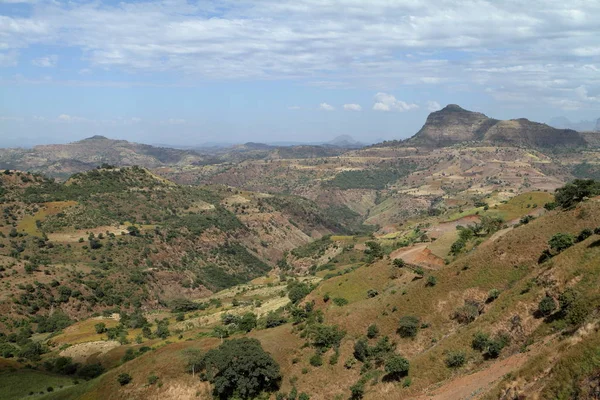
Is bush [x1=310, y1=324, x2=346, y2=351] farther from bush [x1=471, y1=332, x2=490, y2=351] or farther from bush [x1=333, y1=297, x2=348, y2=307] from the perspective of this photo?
bush [x1=471, y1=332, x2=490, y2=351]

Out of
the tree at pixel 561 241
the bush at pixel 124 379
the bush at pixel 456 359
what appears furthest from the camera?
the bush at pixel 124 379

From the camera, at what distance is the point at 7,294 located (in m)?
93.4

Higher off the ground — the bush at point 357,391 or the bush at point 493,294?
the bush at point 493,294

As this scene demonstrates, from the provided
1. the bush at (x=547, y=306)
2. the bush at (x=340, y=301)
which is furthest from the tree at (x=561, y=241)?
the bush at (x=340, y=301)

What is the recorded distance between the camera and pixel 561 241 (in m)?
45.2

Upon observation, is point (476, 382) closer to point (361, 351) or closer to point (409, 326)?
point (409, 326)

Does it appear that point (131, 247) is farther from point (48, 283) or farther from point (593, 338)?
point (593, 338)

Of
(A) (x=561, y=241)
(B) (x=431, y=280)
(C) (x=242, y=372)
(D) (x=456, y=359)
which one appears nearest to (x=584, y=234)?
(A) (x=561, y=241)

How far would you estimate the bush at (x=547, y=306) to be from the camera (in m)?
37.0

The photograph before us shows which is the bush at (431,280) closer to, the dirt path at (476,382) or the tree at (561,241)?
the tree at (561,241)

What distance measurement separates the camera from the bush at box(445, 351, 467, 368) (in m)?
37.5

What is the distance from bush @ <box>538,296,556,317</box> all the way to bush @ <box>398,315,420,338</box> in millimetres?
12965

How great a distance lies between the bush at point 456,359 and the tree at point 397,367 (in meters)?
3.56

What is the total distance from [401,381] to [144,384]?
1082 inches
